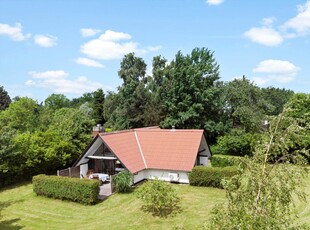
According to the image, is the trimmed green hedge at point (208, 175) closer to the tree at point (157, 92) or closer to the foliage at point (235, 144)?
the foliage at point (235, 144)

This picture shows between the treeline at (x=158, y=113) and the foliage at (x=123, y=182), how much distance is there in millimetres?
6980

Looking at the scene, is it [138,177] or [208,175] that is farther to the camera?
[138,177]

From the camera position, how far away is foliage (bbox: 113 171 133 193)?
1930 centimetres

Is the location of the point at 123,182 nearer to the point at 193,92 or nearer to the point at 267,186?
the point at 267,186

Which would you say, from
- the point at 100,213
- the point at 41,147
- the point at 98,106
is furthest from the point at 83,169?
the point at 98,106

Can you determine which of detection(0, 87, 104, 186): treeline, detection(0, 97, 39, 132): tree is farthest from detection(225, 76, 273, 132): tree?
detection(0, 97, 39, 132): tree

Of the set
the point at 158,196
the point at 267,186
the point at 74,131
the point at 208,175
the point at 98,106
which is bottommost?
the point at 158,196

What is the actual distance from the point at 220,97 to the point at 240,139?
762 centimetres

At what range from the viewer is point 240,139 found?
31.3m

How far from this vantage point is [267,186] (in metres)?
4.84

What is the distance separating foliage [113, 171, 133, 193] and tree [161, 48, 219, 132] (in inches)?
645

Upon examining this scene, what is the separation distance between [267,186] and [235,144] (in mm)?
27477

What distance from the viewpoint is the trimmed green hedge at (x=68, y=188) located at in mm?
17406

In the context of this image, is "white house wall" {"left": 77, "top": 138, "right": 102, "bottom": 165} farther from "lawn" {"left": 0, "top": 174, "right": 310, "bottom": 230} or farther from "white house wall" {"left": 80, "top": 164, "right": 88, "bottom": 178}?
"lawn" {"left": 0, "top": 174, "right": 310, "bottom": 230}
